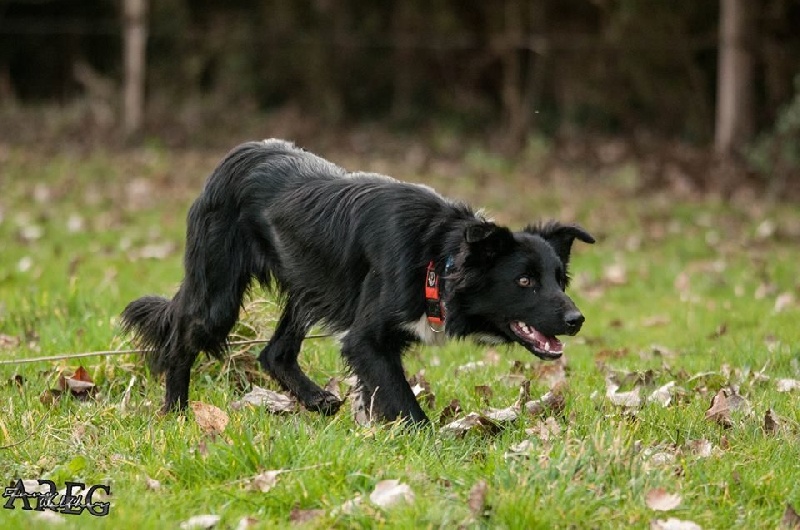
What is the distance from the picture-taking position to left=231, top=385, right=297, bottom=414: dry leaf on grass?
209 inches

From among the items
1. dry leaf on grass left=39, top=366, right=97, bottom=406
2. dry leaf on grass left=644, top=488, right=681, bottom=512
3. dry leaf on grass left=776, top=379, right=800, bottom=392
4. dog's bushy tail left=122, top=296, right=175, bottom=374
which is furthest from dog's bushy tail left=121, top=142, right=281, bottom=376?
dry leaf on grass left=776, top=379, right=800, bottom=392

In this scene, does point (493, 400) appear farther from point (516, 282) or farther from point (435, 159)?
A: point (435, 159)

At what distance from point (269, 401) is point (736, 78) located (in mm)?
11256

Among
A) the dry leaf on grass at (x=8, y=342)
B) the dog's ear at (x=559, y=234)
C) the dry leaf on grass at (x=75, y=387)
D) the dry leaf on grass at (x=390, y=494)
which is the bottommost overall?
the dry leaf on grass at (x=8, y=342)

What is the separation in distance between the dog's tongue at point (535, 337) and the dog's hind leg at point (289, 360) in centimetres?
101

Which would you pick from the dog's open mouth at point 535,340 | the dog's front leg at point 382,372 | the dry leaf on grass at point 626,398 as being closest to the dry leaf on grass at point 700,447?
the dry leaf on grass at point 626,398

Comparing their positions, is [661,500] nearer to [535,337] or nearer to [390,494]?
[390,494]

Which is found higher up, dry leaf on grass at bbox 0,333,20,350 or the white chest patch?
the white chest patch

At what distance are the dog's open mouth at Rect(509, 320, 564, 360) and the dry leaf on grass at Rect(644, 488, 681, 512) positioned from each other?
1355 mm

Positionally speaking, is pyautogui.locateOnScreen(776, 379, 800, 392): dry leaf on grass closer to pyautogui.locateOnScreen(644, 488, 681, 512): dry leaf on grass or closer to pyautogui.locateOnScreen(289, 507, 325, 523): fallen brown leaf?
pyautogui.locateOnScreen(644, 488, 681, 512): dry leaf on grass

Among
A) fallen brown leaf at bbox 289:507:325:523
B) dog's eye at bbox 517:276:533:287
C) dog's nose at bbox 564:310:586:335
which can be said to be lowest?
fallen brown leaf at bbox 289:507:325:523

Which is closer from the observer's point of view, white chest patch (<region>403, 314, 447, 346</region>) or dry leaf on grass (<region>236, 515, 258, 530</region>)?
dry leaf on grass (<region>236, 515, 258, 530</region>)

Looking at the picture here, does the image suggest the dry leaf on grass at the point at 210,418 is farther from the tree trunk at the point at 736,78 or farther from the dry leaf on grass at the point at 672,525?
the tree trunk at the point at 736,78

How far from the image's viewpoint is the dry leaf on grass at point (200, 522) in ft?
12.4
